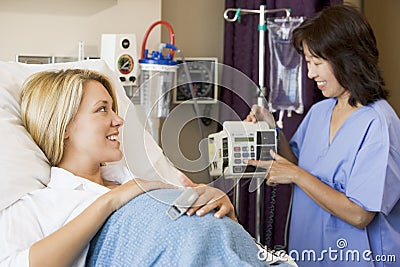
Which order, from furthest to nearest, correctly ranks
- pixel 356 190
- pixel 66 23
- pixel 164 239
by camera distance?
pixel 66 23
pixel 356 190
pixel 164 239

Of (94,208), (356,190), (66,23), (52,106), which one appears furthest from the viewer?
(66,23)

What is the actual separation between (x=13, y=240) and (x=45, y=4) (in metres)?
1.59

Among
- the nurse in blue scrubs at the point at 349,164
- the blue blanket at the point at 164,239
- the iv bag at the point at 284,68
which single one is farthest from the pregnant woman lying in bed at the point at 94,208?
the iv bag at the point at 284,68

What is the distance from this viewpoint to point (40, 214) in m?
1.58

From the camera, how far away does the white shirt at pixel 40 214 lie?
149cm

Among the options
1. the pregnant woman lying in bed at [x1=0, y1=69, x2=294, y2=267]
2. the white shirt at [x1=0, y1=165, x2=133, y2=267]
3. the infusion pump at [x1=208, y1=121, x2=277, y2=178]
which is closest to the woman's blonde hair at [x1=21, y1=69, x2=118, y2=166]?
the pregnant woman lying in bed at [x1=0, y1=69, x2=294, y2=267]

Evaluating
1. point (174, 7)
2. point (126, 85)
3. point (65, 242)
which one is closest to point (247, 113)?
point (65, 242)

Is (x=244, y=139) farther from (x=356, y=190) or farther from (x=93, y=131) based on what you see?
(x=356, y=190)

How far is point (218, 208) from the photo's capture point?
146cm

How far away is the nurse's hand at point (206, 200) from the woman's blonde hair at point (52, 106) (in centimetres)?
50

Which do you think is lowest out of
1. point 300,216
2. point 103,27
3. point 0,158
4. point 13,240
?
point 300,216

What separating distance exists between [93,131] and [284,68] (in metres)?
1.29

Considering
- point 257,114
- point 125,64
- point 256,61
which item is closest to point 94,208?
point 257,114

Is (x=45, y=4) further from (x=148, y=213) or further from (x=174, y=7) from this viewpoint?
(x=148, y=213)
